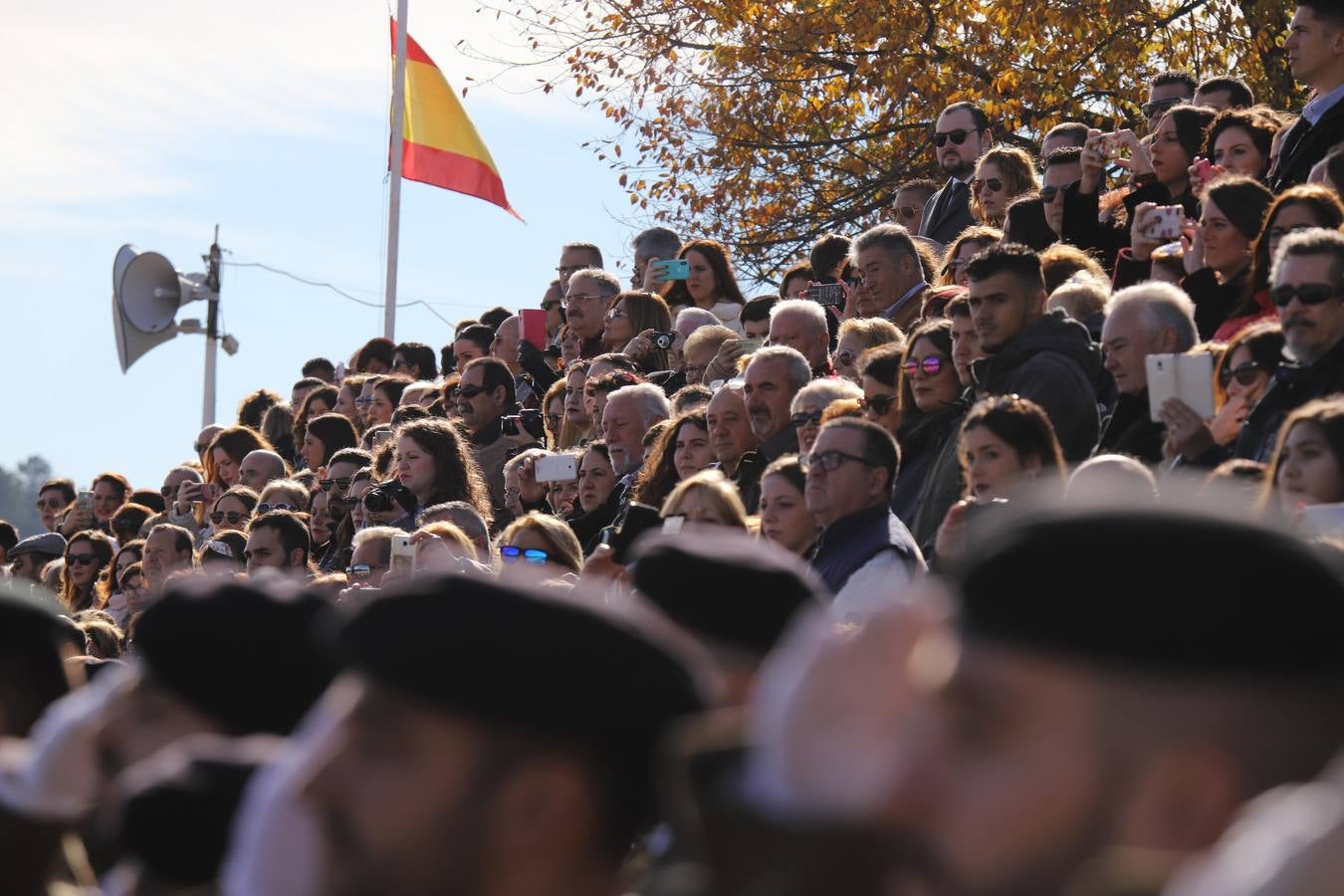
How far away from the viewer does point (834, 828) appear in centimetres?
149

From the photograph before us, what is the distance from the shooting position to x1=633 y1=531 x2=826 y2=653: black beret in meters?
2.20

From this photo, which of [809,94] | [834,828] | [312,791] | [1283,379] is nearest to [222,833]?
[312,791]

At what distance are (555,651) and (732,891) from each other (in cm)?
26

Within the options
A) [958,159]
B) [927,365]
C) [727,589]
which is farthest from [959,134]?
[727,589]

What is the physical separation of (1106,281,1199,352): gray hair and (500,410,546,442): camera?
4712 mm

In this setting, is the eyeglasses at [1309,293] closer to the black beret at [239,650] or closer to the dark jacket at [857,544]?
the dark jacket at [857,544]

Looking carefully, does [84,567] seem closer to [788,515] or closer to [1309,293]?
→ [788,515]

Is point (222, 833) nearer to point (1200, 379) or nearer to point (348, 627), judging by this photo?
point (348, 627)

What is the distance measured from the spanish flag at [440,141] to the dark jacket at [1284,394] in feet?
48.2

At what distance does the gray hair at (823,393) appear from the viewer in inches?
277

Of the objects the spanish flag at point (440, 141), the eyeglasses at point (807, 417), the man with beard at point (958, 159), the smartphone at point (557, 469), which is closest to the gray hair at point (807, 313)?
the smartphone at point (557, 469)

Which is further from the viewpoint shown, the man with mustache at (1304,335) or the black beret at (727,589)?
the man with mustache at (1304,335)

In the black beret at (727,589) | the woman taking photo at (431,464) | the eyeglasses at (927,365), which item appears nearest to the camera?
the black beret at (727,589)

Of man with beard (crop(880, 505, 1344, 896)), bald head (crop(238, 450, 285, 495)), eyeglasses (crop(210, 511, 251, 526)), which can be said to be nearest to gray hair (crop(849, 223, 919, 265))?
eyeglasses (crop(210, 511, 251, 526))
